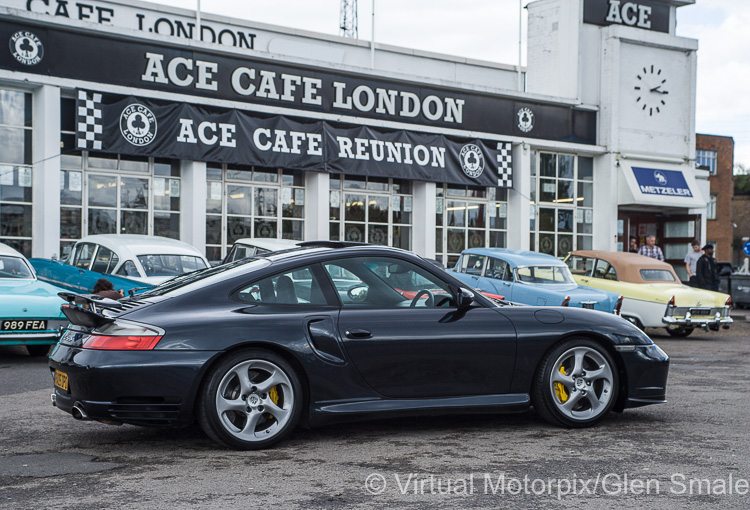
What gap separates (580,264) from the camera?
56.1 feet

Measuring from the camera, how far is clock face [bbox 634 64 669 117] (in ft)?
87.2

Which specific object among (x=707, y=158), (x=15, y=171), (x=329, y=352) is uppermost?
(x=707, y=158)

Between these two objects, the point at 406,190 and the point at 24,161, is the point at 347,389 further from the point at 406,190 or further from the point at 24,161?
the point at 406,190

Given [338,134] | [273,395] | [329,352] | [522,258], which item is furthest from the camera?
[338,134]

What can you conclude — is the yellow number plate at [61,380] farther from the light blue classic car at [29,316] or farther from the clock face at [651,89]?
the clock face at [651,89]

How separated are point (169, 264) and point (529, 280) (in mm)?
6355

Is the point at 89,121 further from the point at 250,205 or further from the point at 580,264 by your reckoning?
the point at 580,264

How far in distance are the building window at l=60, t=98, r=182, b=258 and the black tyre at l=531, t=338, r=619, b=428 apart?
14.8 metres

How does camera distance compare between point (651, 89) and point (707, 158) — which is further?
point (707, 158)

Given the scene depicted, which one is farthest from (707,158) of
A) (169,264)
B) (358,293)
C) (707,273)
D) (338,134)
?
(358,293)

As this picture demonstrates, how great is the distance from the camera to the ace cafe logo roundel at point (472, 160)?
2359 centimetres

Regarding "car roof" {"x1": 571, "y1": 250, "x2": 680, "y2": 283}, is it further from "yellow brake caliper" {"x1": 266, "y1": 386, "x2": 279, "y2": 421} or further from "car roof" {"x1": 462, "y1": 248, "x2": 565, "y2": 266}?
"yellow brake caliper" {"x1": 266, "y1": 386, "x2": 279, "y2": 421}

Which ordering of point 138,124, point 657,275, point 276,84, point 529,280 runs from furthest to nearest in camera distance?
point 276,84
point 138,124
point 657,275
point 529,280

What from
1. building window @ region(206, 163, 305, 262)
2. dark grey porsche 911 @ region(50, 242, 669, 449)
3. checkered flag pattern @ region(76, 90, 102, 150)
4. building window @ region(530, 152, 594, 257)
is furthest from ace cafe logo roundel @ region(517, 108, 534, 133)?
dark grey porsche 911 @ region(50, 242, 669, 449)
